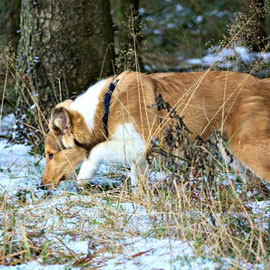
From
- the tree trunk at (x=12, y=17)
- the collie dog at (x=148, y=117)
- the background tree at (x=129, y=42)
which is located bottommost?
the collie dog at (x=148, y=117)

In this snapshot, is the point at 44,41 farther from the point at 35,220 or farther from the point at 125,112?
the point at 35,220

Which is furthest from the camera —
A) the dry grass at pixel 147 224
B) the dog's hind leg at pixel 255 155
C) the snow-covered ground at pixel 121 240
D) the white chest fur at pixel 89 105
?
the white chest fur at pixel 89 105

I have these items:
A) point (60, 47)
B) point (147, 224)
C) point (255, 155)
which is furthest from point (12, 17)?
point (147, 224)

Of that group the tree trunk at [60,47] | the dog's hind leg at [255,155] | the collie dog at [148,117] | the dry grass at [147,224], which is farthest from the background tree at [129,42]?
the dry grass at [147,224]

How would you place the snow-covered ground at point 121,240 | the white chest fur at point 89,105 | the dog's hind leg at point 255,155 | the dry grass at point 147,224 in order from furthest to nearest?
the white chest fur at point 89,105 → the dog's hind leg at point 255,155 → the dry grass at point 147,224 → the snow-covered ground at point 121,240

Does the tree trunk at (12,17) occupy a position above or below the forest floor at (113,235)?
above

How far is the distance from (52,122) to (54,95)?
1.38 m

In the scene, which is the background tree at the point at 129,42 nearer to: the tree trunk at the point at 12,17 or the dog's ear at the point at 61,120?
the dog's ear at the point at 61,120

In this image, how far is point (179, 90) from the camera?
4.38 meters

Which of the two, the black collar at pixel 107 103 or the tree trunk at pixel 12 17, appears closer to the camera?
the black collar at pixel 107 103

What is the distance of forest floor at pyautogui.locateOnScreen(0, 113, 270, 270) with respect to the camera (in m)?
2.57

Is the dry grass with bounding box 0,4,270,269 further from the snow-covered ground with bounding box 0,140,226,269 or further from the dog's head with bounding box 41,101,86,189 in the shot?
the dog's head with bounding box 41,101,86,189

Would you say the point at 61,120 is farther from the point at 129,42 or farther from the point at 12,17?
the point at 12,17

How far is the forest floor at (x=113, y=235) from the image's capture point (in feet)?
8.42
